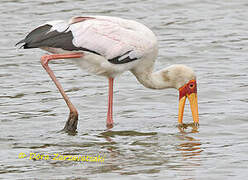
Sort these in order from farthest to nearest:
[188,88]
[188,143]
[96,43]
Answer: [188,88] < [96,43] < [188,143]

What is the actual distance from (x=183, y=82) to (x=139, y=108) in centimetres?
100

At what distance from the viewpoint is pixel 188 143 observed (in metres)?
9.40

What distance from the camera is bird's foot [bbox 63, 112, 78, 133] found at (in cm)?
1018

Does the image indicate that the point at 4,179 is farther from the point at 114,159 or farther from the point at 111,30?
the point at 111,30

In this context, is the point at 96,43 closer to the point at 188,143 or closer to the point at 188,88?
the point at 188,88

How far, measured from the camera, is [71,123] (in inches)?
403

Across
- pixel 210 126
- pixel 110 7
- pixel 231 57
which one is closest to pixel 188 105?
pixel 210 126

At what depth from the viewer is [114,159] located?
28.2ft

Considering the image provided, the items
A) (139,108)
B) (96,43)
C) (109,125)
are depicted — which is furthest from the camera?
(139,108)

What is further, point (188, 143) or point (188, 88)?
point (188, 88)

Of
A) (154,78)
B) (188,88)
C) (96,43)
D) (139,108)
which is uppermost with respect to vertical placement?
(96,43)

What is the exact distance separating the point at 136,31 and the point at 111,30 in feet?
1.17

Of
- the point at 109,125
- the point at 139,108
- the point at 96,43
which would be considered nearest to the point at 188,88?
the point at 139,108

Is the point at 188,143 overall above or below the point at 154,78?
below
